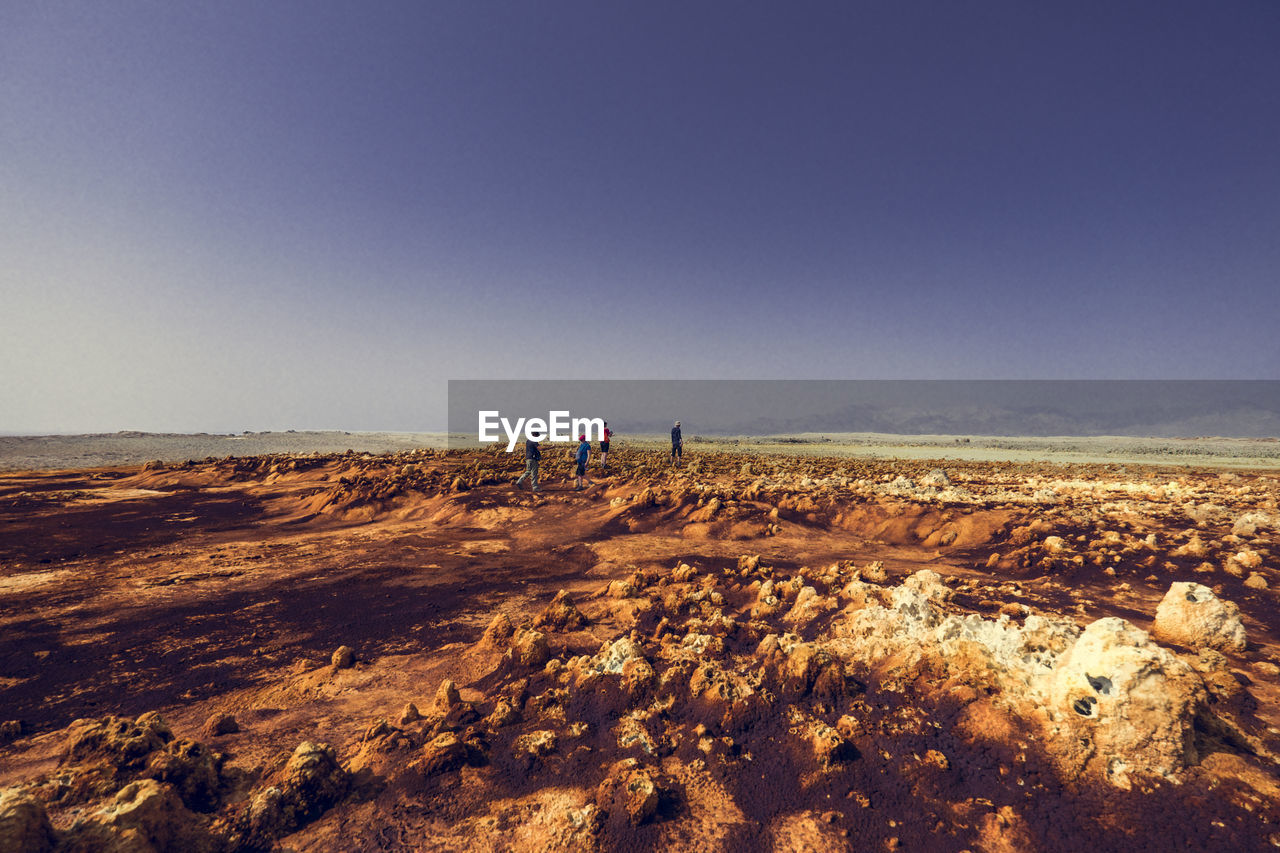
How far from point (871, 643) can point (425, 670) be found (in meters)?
4.54

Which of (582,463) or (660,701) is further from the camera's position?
(582,463)

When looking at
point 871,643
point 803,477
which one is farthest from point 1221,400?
point 871,643

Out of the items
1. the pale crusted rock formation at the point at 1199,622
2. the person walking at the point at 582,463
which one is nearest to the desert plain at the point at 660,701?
the pale crusted rock formation at the point at 1199,622

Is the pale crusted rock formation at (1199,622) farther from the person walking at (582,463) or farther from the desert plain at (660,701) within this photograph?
the person walking at (582,463)

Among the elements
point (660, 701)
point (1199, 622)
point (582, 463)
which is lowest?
point (660, 701)

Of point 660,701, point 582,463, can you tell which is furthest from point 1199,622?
point 582,463

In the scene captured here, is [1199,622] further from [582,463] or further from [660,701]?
[582,463]

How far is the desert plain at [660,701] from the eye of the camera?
9.54ft

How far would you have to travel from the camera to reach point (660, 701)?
163 inches

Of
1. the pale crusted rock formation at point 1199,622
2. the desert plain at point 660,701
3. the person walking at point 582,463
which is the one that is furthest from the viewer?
the person walking at point 582,463

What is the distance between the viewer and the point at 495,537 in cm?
1140

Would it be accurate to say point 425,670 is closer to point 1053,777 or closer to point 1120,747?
point 1053,777

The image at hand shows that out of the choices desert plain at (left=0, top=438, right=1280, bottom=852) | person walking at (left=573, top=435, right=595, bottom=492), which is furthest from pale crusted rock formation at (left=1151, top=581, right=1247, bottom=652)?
person walking at (left=573, top=435, right=595, bottom=492)

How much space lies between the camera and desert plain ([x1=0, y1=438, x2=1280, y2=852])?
2.91 meters
